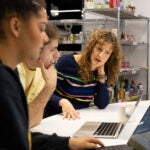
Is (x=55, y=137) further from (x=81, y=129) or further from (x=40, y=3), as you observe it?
(x=40, y=3)

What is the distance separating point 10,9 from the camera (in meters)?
0.81

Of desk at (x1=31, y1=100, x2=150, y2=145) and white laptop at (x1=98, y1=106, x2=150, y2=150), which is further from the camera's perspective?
desk at (x1=31, y1=100, x2=150, y2=145)

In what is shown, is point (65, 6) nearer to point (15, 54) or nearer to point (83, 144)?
point (83, 144)

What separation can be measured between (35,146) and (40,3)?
63 cm

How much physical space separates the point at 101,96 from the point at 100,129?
822mm

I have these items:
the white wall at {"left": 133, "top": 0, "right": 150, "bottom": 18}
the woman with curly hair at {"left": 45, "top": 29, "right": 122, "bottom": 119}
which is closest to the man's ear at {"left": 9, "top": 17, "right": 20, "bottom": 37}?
the woman with curly hair at {"left": 45, "top": 29, "right": 122, "bottom": 119}

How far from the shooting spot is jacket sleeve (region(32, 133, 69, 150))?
4.24 feet

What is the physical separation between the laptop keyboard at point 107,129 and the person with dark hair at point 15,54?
822mm

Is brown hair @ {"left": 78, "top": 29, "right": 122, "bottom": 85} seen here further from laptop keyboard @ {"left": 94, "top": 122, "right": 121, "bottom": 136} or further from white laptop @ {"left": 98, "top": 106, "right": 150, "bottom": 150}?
white laptop @ {"left": 98, "top": 106, "right": 150, "bottom": 150}

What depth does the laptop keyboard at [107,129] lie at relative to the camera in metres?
1.60

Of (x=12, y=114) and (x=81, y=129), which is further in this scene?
(x=81, y=129)

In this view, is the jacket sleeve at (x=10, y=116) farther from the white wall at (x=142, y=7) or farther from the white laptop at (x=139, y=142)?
the white wall at (x=142, y=7)

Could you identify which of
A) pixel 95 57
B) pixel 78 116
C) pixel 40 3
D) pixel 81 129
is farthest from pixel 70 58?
pixel 40 3

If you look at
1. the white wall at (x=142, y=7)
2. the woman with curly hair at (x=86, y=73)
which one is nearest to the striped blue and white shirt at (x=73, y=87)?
the woman with curly hair at (x=86, y=73)
